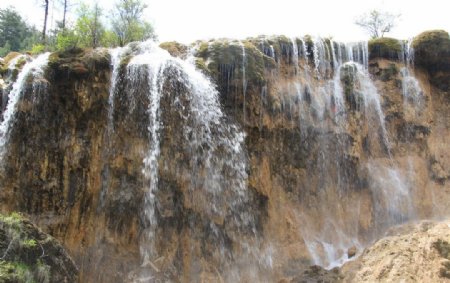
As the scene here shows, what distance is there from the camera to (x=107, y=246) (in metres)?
13.2

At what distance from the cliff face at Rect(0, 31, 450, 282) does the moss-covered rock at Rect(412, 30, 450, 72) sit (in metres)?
5.04

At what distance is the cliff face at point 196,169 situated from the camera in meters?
13.2

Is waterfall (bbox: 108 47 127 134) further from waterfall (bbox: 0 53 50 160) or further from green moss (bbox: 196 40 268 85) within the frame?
green moss (bbox: 196 40 268 85)

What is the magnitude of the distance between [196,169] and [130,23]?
16991 mm

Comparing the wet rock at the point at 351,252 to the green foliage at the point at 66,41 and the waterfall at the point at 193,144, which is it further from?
the green foliage at the point at 66,41

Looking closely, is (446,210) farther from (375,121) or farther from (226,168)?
(226,168)

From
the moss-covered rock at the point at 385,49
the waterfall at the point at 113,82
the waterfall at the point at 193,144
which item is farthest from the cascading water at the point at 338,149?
the waterfall at the point at 113,82

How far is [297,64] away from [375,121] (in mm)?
4158

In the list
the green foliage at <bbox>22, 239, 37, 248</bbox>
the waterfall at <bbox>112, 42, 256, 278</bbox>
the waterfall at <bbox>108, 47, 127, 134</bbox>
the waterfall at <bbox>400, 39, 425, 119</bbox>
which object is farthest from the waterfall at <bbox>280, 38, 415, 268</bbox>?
the green foliage at <bbox>22, 239, 37, 248</bbox>

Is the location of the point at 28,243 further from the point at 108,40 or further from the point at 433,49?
the point at 108,40

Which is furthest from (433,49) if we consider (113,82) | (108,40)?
(108,40)

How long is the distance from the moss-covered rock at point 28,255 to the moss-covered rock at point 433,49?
17.6 m

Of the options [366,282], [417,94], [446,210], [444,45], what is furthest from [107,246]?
[444,45]

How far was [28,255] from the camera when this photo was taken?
802 centimetres
